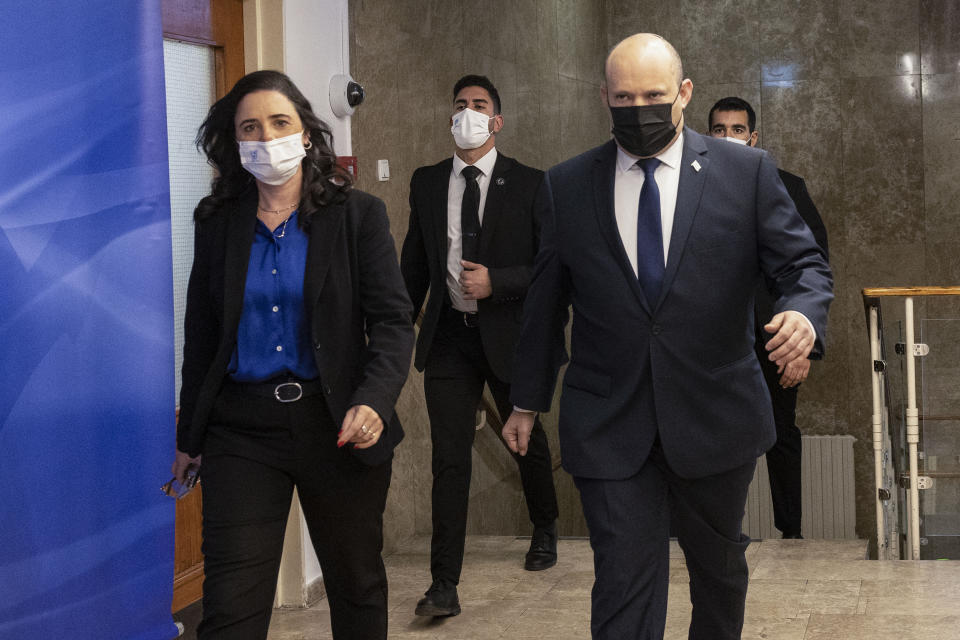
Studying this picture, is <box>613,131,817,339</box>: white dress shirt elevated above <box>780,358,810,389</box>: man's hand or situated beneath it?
elevated above

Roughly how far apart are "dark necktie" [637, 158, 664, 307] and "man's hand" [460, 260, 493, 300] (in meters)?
1.54

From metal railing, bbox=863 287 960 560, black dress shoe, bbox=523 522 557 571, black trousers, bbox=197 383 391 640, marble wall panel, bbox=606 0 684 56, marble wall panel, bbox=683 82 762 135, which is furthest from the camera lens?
marble wall panel, bbox=606 0 684 56

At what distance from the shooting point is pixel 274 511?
2523mm

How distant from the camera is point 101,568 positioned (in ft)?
9.92

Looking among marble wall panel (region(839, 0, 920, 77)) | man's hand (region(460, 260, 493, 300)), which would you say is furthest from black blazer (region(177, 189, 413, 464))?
marble wall panel (region(839, 0, 920, 77))

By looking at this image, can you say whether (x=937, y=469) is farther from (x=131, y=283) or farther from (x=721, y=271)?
(x=131, y=283)

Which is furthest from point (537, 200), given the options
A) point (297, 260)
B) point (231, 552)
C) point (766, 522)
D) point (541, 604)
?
point (766, 522)

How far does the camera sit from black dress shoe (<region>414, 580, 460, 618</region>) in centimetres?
393

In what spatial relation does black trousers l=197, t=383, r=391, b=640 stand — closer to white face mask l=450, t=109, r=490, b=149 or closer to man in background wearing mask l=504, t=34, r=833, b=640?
man in background wearing mask l=504, t=34, r=833, b=640

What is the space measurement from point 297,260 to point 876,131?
7.45 metres

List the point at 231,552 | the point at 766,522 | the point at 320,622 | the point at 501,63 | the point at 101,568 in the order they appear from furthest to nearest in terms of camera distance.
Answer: the point at 766,522 → the point at 501,63 → the point at 320,622 → the point at 101,568 → the point at 231,552

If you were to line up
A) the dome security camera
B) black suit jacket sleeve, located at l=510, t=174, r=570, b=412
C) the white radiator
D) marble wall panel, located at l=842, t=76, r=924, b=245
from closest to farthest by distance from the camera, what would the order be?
black suit jacket sleeve, located at l=510, t=174, r=570, b=412 < the dome security camera < the white radiator < marble wall panel, located at l=842, t=76, r=924, b=245

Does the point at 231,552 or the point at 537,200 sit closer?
the point at 231,552

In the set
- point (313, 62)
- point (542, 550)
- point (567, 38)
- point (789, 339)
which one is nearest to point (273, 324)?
point (789, 339)
